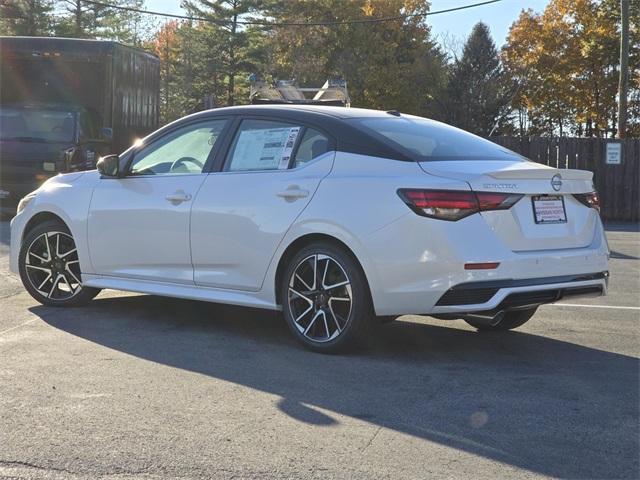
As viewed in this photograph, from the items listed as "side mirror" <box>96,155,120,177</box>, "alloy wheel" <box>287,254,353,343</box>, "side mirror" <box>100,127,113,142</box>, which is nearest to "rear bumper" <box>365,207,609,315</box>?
"alloy wheel" <box>287,254,353,343</box>

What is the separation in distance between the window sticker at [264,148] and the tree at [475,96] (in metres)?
49.2

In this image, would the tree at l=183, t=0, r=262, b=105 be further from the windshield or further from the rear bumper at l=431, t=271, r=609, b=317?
the rear bumper at l=431, t=271, r=609, b=317

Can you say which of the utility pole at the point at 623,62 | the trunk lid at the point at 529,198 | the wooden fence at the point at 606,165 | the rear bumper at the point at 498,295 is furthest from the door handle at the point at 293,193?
the utility pole at the point at 623,62

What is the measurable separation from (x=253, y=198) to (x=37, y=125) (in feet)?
37.5

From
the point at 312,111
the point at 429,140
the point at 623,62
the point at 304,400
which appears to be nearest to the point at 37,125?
the point at 312,111

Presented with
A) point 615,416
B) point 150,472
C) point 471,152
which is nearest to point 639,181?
point 471,152

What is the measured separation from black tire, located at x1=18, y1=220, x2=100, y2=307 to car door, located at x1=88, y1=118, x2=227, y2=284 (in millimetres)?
349

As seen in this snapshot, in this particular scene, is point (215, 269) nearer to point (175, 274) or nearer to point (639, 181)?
point (175, 274)

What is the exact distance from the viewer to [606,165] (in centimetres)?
2120

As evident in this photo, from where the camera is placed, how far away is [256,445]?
390 cm

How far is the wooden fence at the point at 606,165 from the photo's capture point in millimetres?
21016

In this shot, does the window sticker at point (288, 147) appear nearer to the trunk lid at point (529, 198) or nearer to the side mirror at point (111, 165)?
the trunk lid at point (529, 198)

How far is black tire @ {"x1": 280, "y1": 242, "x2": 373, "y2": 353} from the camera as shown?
17.7 ft

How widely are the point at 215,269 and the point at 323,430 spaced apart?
2230 millimetres
